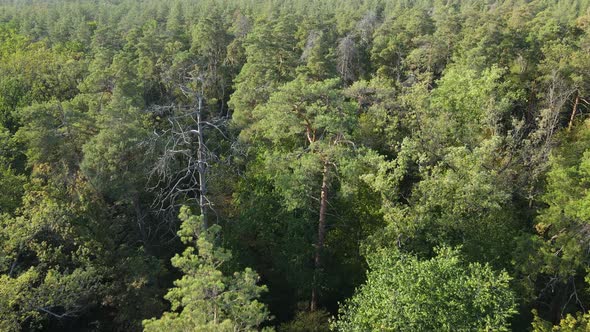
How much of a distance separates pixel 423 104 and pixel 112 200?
18785mm

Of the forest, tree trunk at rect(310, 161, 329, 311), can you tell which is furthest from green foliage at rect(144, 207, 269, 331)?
tree trunk at rect(310, 161, 329, 311)

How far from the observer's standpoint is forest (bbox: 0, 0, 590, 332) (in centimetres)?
1438

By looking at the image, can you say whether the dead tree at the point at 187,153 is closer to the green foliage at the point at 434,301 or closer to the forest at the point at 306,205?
the forest at the point at 306,205

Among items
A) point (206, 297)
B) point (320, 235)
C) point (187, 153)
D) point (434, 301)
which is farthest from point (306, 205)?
point (206, 297)

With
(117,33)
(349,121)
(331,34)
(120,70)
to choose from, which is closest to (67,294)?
(349,121)

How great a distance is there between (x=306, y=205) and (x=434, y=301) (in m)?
7.25

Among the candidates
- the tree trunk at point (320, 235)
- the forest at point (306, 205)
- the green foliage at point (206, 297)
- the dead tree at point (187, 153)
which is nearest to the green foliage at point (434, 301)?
the forest at point (306, 205)

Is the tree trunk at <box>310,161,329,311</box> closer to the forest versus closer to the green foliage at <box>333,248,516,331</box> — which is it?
the forest

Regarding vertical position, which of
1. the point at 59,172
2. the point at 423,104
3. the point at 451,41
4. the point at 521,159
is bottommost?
the point at 59,172

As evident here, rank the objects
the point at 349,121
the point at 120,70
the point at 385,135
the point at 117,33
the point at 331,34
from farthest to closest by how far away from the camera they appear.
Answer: the point at 117,33
the point at 331,34
the point at 120,70
the point at 385,135
the point at 349,121

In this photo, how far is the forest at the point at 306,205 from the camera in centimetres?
1438

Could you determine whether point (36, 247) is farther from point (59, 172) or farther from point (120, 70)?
point (120, 70)

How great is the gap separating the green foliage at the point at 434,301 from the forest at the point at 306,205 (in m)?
0.07

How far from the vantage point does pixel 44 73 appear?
3503cm
